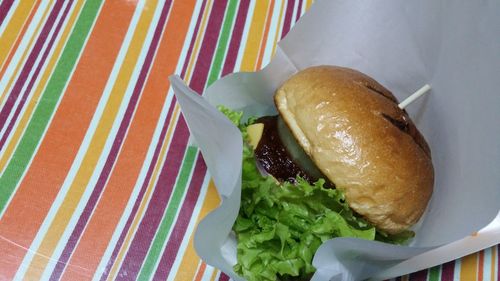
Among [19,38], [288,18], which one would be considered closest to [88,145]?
[19,38]

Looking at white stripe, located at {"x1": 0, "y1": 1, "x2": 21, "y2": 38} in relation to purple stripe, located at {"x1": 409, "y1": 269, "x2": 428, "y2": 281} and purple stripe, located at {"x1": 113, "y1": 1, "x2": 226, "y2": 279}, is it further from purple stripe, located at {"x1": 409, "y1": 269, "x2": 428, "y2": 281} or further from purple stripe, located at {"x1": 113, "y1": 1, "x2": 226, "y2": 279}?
purple stripe, located at {"x1": 409, "y1": 269, "x2": 428, "y2": 281}

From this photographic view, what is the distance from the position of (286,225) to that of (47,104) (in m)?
0.61

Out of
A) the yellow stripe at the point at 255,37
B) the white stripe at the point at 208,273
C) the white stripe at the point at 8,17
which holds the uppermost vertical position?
the yellow stripe at the point at 255,37

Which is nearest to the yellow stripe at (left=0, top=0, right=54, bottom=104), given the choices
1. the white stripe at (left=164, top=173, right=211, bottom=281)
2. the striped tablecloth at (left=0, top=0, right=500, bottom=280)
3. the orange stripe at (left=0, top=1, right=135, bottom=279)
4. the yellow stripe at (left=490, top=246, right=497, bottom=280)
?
the striped tablecloth at (left=0, top=0, right=500, bottom=280)

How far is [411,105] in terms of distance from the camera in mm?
1333

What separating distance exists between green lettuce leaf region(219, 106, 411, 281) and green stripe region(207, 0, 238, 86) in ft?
1.21

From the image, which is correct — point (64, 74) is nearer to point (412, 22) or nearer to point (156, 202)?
point (156, 202)

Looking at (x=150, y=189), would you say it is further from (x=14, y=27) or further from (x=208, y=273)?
(x=14, y=27)

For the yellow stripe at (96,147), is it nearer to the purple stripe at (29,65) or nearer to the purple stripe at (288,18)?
the purple stripe at (29,65)

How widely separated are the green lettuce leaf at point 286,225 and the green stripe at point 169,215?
15 cm

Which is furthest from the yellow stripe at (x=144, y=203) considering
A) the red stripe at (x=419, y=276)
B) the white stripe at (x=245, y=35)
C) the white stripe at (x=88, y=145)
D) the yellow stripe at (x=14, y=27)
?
the red stripe at (x=419, y=276)

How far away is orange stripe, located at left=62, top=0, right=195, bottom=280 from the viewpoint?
1.15 m

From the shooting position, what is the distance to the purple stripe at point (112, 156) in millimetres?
1140

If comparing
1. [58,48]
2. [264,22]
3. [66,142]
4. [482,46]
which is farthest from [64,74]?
[482,46]
